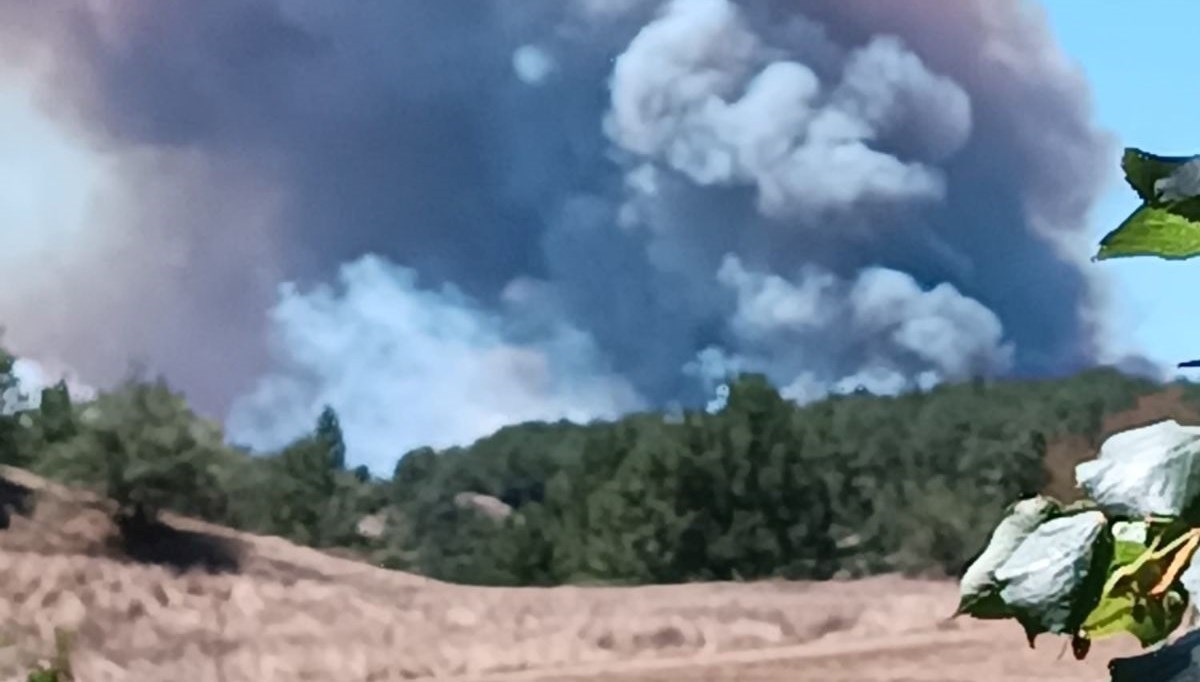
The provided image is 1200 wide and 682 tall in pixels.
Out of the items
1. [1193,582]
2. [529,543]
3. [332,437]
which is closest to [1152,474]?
[1193,582]

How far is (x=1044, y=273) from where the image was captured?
206 inches

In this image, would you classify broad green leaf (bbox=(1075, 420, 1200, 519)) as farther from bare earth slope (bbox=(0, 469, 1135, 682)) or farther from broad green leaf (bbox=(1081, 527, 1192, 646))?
bare earth slope (bbox=(0, 469, 1135, 682))

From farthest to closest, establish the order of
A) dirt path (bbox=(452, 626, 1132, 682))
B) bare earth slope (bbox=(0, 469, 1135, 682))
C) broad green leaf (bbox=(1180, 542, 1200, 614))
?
dirt path (bbox=(452, 626, 1132, 682)), bare earth slope (bbox=(0, 469, 1135, 682)), broad green leaf (bbox=(1180, 542, 1200, 614))

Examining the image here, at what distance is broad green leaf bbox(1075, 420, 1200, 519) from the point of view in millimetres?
295

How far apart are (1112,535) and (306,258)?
14.7 ft

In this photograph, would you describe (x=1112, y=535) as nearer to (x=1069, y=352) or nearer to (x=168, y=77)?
(x=168, y=77)

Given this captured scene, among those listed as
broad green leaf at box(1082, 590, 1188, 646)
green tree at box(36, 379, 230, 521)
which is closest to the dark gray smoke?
green tree at box(36, 379, 230, 521)

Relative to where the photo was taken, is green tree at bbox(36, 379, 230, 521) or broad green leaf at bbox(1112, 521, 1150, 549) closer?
broad green leaf at bbox(1112, 521, 1150, 549)

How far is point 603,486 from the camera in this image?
4781 mm

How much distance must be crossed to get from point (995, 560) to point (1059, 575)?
0.03 m

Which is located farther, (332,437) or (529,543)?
(529,543)

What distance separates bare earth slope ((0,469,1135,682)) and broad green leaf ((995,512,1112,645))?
4104 millimetres

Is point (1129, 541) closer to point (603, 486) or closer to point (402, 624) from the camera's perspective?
point (402, 624)

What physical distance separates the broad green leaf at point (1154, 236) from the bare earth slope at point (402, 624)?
408 cm
